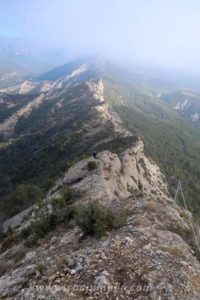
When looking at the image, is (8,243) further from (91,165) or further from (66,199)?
(91,165)

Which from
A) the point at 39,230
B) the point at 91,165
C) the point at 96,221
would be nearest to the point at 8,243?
the point at 39,230

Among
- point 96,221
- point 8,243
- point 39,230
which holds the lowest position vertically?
point 8,243

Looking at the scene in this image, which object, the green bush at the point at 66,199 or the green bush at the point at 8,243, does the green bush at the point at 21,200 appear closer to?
the green bush at the point at 66,199

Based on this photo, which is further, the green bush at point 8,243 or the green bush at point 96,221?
the green bush at point 8,243

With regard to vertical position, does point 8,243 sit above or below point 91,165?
above

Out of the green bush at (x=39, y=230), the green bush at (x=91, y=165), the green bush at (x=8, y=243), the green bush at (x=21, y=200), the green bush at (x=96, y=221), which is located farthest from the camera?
the green bush at (x=21, y=200)

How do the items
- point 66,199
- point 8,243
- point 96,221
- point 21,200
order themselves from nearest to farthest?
point 96,221
point 8,243
point 66,199
point 21,200

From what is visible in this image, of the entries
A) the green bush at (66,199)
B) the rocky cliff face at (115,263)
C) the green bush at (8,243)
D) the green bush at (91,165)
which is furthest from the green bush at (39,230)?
the green bush at (91,165)

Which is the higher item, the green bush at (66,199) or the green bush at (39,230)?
the green bush at (39,230)

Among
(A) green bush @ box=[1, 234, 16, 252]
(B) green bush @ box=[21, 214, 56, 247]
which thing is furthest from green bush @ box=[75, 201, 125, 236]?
(A) green bush @ box=[1, 234, 16, 252]

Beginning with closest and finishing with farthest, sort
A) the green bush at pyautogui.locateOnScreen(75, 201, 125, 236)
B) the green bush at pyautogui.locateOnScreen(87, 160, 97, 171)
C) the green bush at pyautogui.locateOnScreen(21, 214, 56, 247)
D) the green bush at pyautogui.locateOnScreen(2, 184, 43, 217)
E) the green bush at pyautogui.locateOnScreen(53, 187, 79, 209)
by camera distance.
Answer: the green bush at pyautogui.locateOnScreen(75, 201, 125, 236) < the green bush at pyautogui.locateOnScreen(21, 214, 56, 247) < the green bush at pyautogui.locateOnScreen(53, 187, 79, 209) < the green bush at pyautogui.locateOnScreen(87, 160, 97, 171) < the green bush at pyautogui.locateOnScreen(2, 184, 43, 217)

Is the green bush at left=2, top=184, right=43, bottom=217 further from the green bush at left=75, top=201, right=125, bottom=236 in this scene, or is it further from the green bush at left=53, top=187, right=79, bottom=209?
the green bush at left=75, top=201, right=125, bottom=236
